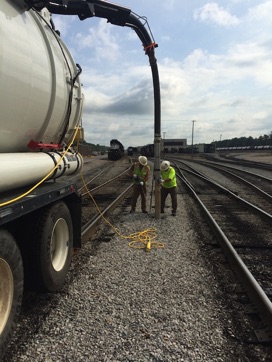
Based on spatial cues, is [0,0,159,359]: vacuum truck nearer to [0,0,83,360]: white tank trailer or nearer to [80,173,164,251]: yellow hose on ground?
[0,0,83,360]: white tank trailer

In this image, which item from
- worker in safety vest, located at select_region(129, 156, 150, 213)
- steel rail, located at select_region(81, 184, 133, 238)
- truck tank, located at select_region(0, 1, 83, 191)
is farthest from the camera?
worker in safety vest, located at select_region(129, 156, 150, 213)

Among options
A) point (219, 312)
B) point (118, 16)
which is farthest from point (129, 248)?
point (118, 16)

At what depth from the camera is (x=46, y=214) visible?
14.5ft

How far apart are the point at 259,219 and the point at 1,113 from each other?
8.35m

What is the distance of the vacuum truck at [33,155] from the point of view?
11.0 feet

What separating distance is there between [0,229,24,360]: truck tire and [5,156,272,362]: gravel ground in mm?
299

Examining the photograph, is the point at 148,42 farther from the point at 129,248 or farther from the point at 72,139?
the point at 129,248

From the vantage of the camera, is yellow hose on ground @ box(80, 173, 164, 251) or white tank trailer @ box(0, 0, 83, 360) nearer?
white tank trailer @ box(0, 0, 83, 360)

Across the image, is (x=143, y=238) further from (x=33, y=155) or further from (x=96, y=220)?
(x=33, y=155)

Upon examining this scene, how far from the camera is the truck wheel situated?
4.17 meters

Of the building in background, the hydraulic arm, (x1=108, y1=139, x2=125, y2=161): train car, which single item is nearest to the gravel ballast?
the hydraulic arm

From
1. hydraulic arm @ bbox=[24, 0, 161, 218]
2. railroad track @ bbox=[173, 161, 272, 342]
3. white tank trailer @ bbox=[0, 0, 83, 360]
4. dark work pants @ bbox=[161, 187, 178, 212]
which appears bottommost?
railroad track @ bbox=[173, 161, 272, 342]

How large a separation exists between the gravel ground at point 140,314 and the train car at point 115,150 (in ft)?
151

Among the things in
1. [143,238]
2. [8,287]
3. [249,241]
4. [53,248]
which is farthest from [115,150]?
[8,287]
